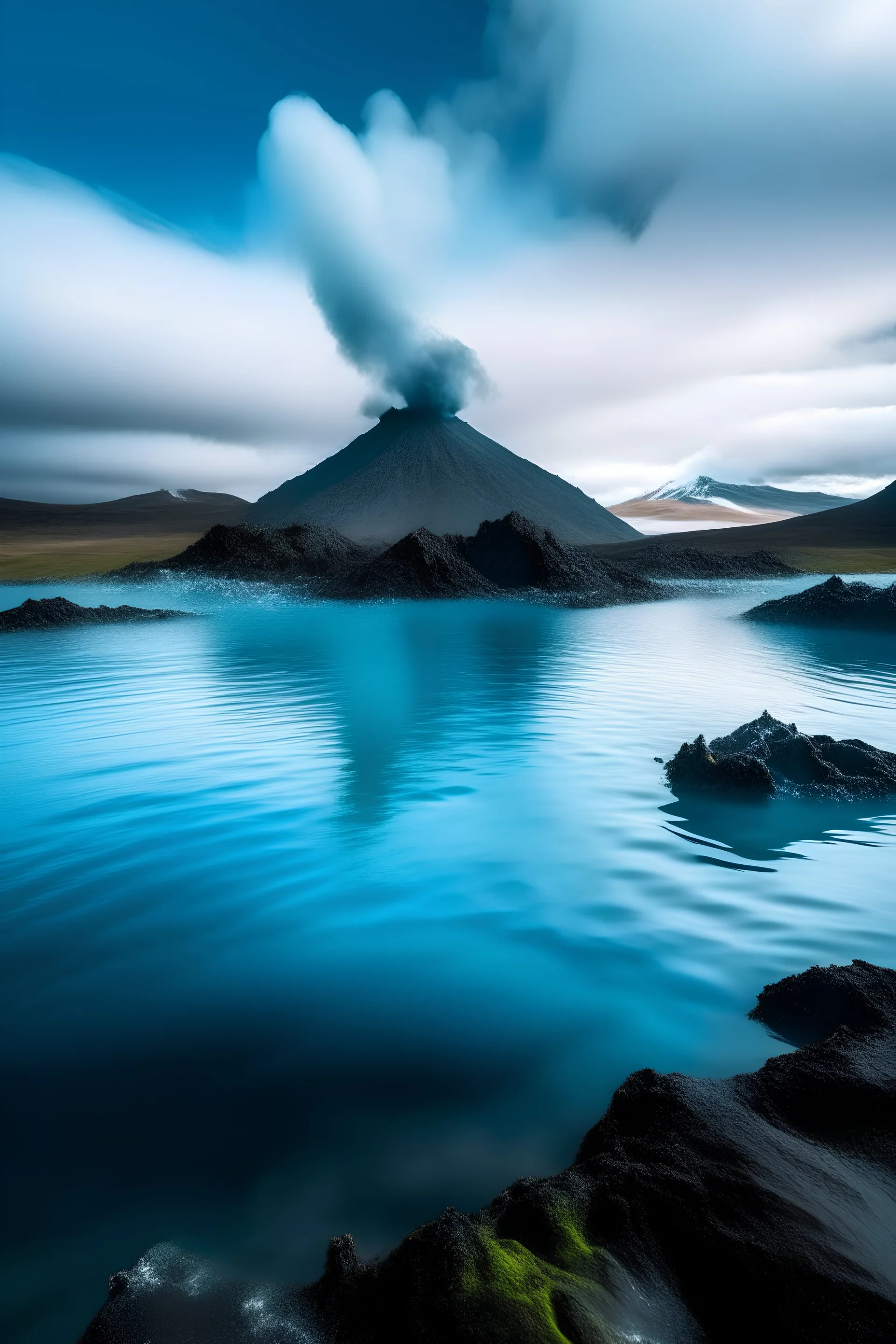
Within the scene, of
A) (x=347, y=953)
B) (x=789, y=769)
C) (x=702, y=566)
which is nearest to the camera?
(x=347, y=953)

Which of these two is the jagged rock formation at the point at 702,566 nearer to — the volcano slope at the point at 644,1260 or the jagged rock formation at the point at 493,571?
the jagged rock formation at the point at 493,571

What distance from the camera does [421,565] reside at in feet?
101

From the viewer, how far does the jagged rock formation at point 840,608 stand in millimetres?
21297

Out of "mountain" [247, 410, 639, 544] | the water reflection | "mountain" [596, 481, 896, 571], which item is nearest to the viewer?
the water reflection

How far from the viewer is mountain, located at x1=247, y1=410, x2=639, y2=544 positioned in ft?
263

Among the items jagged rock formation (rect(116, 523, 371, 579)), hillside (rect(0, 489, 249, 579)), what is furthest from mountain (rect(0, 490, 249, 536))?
jagged rock formation (rect(116, 523, 371, 579))

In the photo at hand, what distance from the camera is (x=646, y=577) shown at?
40062mm

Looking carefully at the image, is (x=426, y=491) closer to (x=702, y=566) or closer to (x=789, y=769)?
(x=702, y=566)

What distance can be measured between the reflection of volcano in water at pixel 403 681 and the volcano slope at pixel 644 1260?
4.22 meters

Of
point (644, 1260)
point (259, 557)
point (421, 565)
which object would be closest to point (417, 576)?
point (421, 565)

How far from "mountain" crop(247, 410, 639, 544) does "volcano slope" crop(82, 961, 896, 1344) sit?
67.1 metres

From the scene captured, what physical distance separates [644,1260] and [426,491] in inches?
3405

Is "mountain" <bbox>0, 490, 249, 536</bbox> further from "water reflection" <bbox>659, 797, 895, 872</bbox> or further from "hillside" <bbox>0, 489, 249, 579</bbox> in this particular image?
"water reflection" <bbox>659, 797, 895, 872</bbox>

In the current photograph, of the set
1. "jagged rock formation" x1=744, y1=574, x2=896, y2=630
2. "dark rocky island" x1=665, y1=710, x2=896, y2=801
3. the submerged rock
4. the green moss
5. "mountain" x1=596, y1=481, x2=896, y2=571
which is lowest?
"dark rocky island" x1=665, y1=710, x2=896, y2=801
